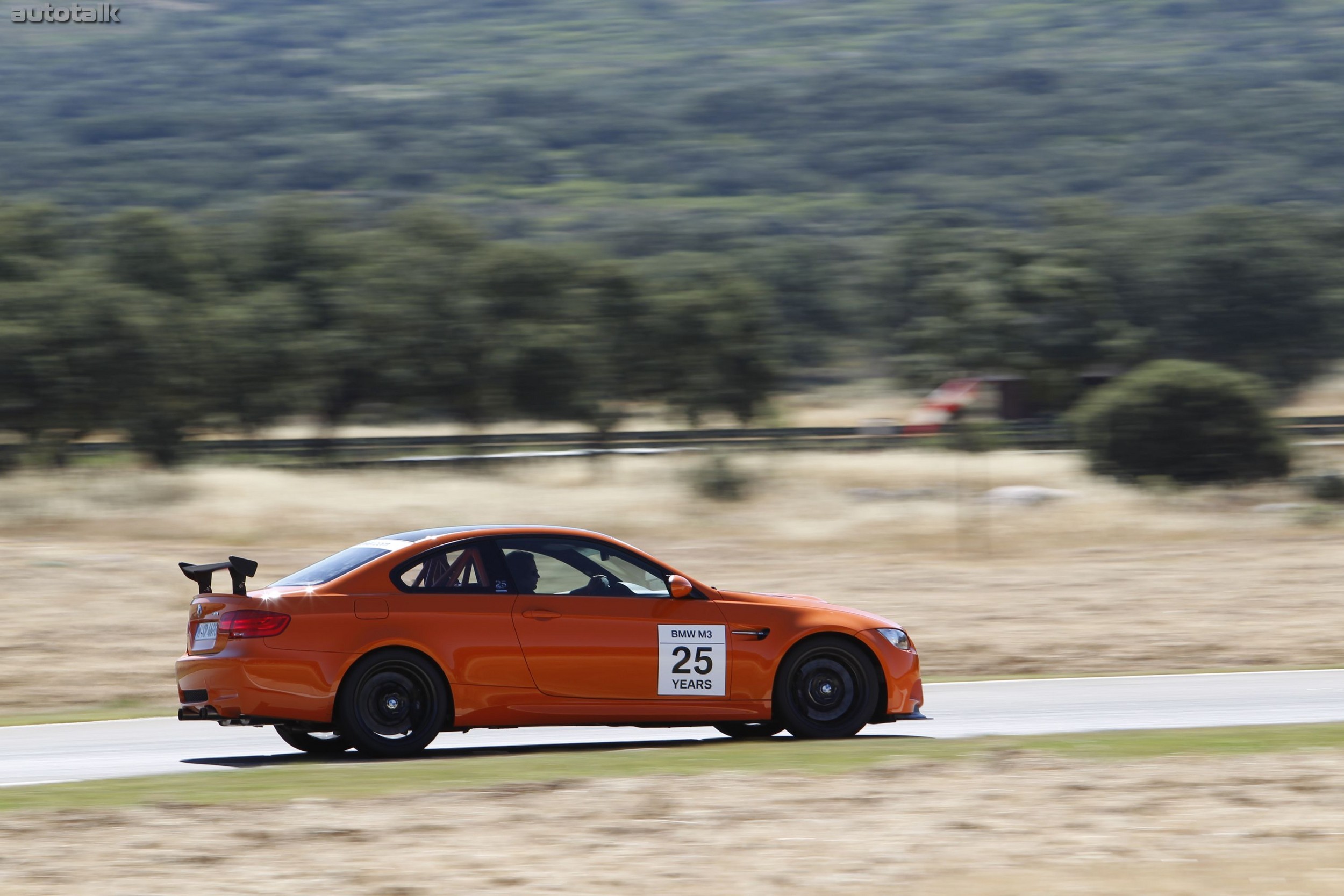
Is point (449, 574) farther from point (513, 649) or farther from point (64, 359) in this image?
point (64, 359)

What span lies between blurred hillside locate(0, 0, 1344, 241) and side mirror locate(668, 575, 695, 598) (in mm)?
98465

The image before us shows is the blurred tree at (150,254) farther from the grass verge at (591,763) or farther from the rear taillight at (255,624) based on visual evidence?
the grass verge at (591,763)

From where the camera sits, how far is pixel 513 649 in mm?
9727

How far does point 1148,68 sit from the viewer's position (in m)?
149

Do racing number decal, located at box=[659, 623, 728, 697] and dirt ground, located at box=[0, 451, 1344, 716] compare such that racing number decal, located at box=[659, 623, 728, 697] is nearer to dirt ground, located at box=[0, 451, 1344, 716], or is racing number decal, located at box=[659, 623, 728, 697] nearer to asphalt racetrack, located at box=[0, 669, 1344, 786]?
asphalt racetrack, located at box=[0, 669, 1344, 786]

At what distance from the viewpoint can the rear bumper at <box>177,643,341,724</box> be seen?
9289 millimetres

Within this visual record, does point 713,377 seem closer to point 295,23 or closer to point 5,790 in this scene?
point 5,790

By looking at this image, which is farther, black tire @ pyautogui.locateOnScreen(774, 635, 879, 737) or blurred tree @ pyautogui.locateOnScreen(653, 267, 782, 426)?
blurred tree @ pyautogui.locateOnScreen(653, 267, 782, 426)

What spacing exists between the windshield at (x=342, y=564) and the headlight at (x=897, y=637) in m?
2.97

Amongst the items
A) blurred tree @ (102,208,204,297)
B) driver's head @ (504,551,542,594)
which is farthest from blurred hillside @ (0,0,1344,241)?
driver's head @ (504,551,542,594)

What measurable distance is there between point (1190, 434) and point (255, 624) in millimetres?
29337

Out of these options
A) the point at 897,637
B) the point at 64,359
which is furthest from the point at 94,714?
the point at 64,359

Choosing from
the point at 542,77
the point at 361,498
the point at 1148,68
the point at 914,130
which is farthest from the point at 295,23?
the point at 361,498

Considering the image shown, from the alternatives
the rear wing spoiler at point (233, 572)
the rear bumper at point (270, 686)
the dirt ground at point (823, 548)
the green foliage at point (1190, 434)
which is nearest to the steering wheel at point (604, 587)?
the rear bumper at point (270, 686)
